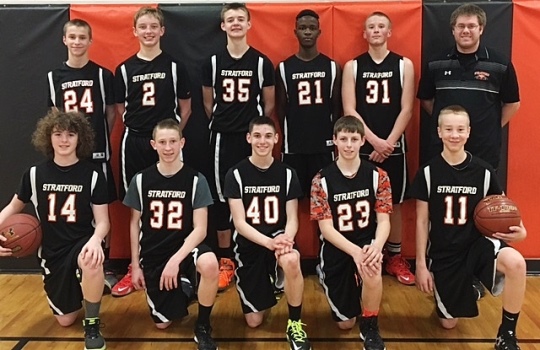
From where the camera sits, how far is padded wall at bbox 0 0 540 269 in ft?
15.0

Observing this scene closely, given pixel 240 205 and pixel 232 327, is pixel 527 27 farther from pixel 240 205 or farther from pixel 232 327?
pixel 232 327

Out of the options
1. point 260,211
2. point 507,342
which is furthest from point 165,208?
point 507,342

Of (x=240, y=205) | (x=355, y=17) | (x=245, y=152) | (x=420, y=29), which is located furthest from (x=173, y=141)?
(x=420, y=29)

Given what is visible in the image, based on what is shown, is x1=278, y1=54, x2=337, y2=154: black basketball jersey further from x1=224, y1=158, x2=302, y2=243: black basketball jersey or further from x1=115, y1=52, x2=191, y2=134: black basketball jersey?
x1=115, y1=52, x2=191, y2=134: black basketball jersey

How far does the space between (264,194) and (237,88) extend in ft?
3.24

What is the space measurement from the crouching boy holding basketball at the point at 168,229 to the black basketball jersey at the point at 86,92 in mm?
847

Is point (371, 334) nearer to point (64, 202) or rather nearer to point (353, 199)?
point (353, 199)

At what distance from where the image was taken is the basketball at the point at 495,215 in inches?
136

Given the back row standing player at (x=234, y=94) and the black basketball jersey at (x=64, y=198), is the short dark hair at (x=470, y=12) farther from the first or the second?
the black basketball jersey at (x=64, y=198)

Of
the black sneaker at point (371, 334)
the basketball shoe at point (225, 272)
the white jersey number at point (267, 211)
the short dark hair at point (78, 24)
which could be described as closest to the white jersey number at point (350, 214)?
the white jersey number at point (267, 211)

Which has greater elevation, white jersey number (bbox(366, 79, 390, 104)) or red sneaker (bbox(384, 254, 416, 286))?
white jersey number (bbox(366, 79, 390, 104))

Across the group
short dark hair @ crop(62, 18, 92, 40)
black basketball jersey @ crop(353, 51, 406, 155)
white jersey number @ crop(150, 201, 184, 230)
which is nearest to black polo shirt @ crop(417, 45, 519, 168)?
black basketball jersey @ crop(353, 51, 406, 155)

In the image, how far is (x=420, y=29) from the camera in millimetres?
4602

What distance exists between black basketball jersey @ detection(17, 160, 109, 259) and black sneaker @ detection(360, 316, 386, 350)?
1.77m
